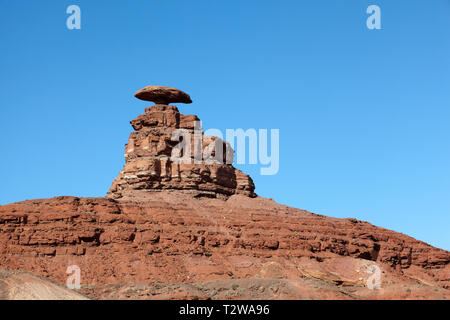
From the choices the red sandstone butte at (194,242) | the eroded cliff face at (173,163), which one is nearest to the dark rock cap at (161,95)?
the red sandstone butte at (194,242)

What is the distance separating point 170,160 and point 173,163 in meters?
0.40

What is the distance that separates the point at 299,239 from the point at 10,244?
23.4 meters

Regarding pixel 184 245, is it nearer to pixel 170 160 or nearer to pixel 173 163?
pixel 173 163

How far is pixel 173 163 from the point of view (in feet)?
268

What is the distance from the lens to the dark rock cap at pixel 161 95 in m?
85.8

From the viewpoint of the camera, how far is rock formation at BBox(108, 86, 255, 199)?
81.0 m

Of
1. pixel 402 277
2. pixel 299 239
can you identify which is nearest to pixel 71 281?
pixel 299 239

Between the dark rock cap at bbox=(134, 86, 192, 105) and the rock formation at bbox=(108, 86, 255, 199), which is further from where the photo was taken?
the dark rock cap at bbox=(134, 86, 192, 105)

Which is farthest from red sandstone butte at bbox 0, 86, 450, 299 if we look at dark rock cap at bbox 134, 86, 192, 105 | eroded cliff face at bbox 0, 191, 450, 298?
dark rock cap at bbox 134, 86, 192, 105

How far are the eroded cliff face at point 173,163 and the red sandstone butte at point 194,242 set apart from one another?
0.36 feet

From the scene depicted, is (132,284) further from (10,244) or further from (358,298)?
(358,298)

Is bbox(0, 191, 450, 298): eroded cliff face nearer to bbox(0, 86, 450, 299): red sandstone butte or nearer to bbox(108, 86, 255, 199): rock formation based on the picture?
bbox(0, 86, 450, 299): red sandstone butte

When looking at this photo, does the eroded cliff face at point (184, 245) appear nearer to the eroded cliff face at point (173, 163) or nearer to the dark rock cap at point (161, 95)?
the eroded cliff face at point (173, 163)

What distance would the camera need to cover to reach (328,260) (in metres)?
75.4
